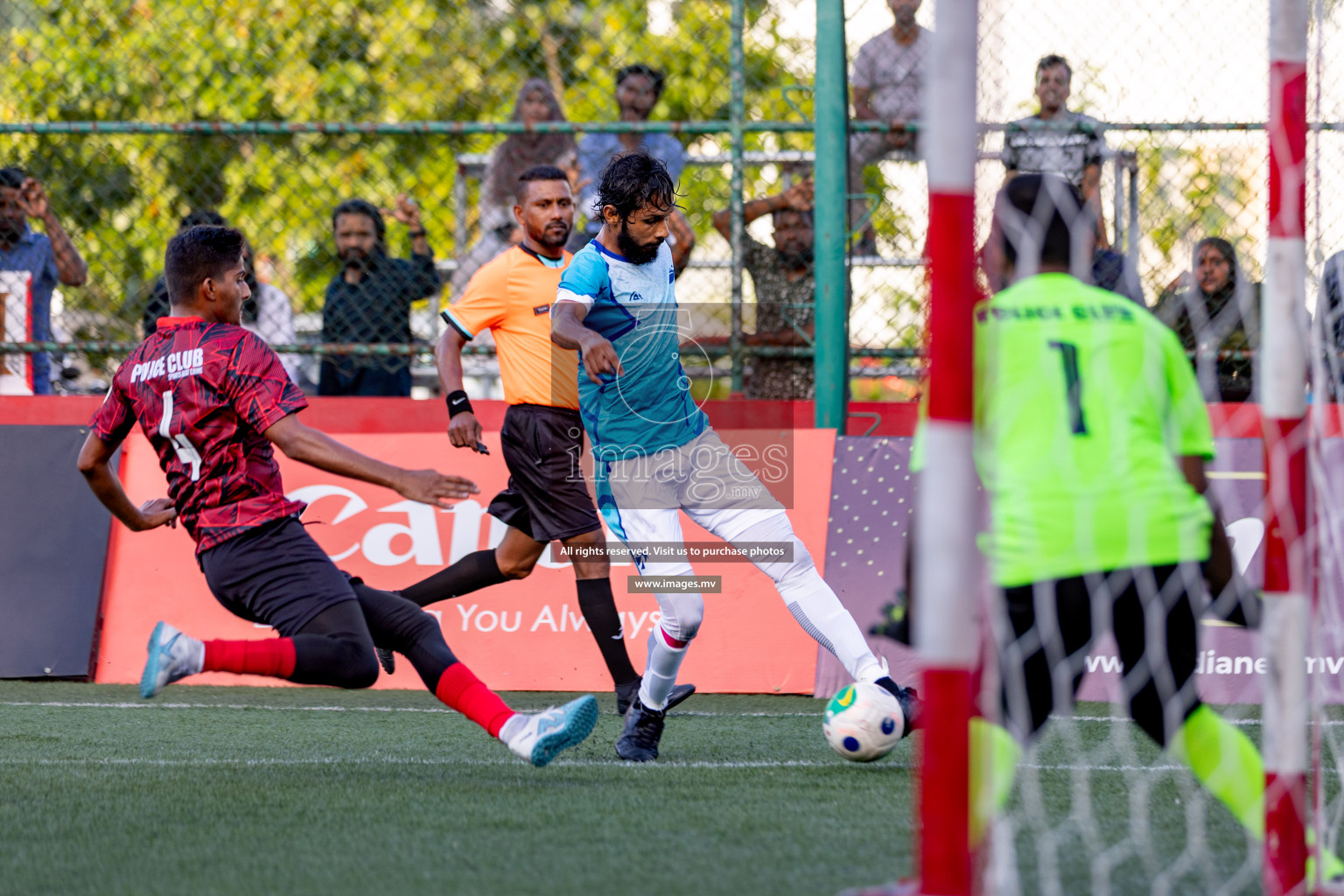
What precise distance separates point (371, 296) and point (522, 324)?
2.16m

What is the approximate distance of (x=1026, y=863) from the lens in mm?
3488

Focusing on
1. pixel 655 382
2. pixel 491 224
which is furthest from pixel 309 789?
pixel 491 224

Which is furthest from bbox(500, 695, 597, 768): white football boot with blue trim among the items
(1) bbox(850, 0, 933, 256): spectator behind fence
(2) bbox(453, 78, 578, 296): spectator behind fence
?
(2) bbox(453, 78, 578, 296): spectator behind fence

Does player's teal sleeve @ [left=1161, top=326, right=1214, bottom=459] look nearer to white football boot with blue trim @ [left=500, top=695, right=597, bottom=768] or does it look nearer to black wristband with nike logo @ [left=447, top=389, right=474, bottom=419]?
white football boot with blue trim @ [left=500, top=695, right=597, bottom=768]

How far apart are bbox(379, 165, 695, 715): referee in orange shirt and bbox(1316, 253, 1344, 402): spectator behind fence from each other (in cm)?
286

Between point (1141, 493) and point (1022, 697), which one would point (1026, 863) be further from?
point (1141, 493)

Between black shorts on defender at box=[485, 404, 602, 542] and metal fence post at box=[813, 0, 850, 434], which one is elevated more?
metal fence post at box=[813, 0, 850, 434]

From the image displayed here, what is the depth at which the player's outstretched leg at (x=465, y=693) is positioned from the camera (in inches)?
169

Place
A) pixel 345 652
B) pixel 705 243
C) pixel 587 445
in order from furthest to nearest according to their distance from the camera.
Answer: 1. pixel 705 243
2. pixel 587 445
3. pixel 345 652

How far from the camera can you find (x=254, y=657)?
14.0ft

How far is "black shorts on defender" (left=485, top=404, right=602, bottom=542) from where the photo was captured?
20.1 ft

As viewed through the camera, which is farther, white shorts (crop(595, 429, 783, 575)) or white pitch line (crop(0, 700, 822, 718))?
white pitch line (crop(0, 700, 822, 718))

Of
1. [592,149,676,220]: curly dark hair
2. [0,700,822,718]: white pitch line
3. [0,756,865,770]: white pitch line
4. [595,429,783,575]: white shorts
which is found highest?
[592,149,676,220]: curly dark hair

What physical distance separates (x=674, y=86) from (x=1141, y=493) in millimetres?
14222
